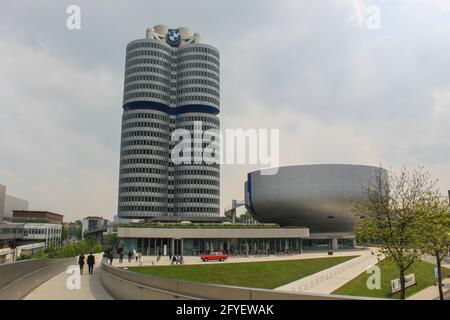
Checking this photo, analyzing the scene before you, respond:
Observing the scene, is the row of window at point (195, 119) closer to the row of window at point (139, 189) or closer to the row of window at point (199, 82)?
the row of window at point (199, 82)

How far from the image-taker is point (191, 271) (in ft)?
130

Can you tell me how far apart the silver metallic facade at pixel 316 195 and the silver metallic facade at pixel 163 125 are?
48.1 metres

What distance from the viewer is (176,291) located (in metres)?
13.4

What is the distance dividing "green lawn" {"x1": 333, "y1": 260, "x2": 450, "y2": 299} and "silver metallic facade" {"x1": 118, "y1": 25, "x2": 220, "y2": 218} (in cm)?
10372

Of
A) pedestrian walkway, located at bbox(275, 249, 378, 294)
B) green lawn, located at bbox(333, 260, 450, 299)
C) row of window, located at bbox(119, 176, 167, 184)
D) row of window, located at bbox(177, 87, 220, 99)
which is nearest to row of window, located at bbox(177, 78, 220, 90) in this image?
row of window, located at bbox(177, 87, 220, 99)

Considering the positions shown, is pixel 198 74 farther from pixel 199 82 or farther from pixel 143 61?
pixel 143 61

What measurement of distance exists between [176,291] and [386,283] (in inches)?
1255

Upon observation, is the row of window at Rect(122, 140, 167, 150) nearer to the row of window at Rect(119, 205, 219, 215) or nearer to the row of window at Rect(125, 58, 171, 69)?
the row of window at Rect(119, 205, 219, 215)

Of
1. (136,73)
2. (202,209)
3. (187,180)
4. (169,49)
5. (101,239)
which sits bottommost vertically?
(101,239)

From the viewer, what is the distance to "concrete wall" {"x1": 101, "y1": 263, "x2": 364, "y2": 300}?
9.79m

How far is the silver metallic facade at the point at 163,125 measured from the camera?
145750mm
